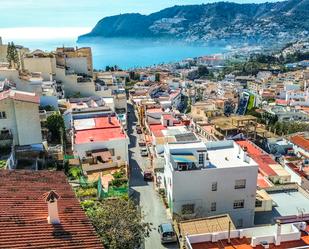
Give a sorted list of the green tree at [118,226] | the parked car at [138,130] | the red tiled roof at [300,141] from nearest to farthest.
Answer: the green tree at [118,226] → the red tiled roof at [300,141] → the parked car at [138,130]

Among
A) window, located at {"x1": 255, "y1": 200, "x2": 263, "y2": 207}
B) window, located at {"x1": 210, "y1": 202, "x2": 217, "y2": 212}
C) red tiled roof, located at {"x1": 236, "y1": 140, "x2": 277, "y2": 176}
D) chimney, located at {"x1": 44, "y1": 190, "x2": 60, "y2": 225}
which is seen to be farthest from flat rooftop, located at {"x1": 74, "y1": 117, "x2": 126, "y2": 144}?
chimney, located at {"x1": 44, "y1": 190, "x2": 60, "y2": 225}

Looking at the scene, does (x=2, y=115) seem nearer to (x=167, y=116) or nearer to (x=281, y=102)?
(x=167, y=116)

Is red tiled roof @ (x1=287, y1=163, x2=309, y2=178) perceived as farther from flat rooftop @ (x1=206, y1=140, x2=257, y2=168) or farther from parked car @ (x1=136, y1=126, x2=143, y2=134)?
parked car @ (x1=136, y1=126, x2=143, y2=134)

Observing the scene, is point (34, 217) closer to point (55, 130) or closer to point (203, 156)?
point (203, 156)

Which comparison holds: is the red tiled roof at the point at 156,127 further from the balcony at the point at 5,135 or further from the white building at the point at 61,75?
the balcony at the point at 5,135

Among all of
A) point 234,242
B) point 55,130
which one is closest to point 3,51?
point 55,130

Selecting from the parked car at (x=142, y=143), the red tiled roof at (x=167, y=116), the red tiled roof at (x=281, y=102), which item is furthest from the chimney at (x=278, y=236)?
the red tiled roof at (x=281, y=102)
